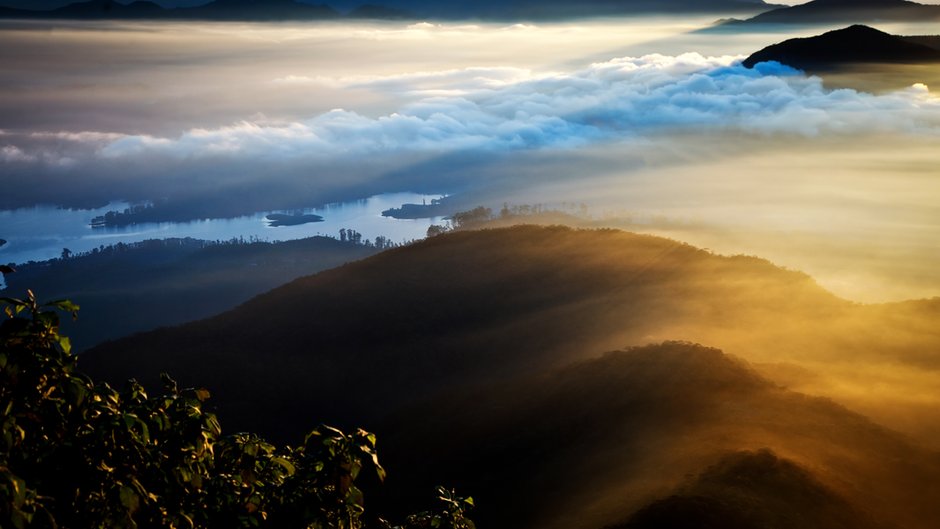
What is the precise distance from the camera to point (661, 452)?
52125mm

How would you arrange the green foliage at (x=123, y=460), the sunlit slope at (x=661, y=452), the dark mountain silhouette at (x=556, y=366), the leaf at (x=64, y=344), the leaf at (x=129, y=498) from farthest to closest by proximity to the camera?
1. the dark mountain silhouette at (x=556, y=366)
2. the sunlit slope at (x=661, y=452)
3. the leaf at (x=64, y=344)
4. the green foliage at (x=123, y=460)
5. the leaf at (x=129, y=498)

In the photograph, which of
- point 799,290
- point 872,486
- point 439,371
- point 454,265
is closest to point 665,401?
point 872,486

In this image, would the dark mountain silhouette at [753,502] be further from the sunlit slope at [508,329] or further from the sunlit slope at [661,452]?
the sunlit slope at [508,329]

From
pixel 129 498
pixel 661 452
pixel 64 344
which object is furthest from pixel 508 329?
pixel 129 498

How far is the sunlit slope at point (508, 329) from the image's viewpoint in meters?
87.8

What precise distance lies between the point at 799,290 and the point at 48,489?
112 meters

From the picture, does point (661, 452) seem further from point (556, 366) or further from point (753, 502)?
point (556, 366)

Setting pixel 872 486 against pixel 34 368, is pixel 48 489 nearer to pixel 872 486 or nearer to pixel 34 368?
pixel 34 368

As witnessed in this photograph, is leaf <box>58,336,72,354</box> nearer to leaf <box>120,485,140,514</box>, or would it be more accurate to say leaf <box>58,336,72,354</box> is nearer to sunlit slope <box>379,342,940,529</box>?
leaf <box>120,485,140,514</box>

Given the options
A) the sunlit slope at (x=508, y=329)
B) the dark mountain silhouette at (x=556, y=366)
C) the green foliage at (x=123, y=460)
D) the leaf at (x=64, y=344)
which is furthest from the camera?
the sunlit slope at (x=508, y=329)

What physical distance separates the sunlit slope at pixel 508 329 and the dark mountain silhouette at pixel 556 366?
0.35 meters

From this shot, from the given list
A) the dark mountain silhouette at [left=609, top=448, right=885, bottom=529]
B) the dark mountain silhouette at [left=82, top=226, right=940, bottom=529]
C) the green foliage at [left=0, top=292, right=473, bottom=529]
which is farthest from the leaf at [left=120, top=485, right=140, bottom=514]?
the dark mountain silhouette at [left=82, top=226, right=940, bottom=529]

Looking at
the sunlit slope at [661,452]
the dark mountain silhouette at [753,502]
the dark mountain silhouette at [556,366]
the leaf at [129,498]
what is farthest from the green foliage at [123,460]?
the dark mountain silhouette at [556,366]

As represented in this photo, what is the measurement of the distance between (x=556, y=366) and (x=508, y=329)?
17.0 meters
